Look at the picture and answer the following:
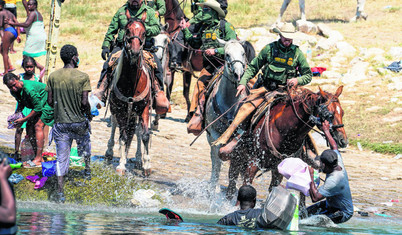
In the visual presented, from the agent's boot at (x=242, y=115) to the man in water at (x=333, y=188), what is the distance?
1467mm

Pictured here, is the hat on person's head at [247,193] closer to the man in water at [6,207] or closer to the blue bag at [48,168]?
the blue bag at [48,168]

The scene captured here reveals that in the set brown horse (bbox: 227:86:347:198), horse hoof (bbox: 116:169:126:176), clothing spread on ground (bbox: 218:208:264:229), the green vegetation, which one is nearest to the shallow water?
clothing spread on ground (bbox: 218:208:264:229)

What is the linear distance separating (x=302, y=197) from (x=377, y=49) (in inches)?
524

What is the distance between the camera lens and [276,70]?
991 centimetres

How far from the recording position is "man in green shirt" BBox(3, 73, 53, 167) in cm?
1023

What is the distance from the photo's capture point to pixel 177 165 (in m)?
13.4

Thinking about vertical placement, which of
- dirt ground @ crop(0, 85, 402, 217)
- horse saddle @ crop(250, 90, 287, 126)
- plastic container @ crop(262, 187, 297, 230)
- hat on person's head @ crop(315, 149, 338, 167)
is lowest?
dirt ground @ crop(0, 85, 402, 217)

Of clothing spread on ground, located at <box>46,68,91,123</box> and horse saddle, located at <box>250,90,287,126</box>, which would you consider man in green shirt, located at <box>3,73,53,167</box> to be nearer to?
clothing spread on ground, located at <box>46,68,91,123</box>

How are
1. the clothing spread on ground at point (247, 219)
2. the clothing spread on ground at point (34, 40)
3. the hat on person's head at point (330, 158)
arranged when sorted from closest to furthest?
the clothing spread on ground at point (247, 219) < the hat on person's head at point (330, 158) < the clothing spread on ground at point (34, 40)

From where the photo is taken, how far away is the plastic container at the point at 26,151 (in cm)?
1117

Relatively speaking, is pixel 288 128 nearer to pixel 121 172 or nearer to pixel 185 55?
pixel 121 172

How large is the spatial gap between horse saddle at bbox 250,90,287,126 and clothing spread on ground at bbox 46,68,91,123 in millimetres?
2447

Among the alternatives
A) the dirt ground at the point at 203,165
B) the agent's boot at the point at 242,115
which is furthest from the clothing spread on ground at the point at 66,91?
the dirt ground at the point at 203,165

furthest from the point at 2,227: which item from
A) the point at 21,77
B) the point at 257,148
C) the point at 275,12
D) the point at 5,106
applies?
the point at 275,12
